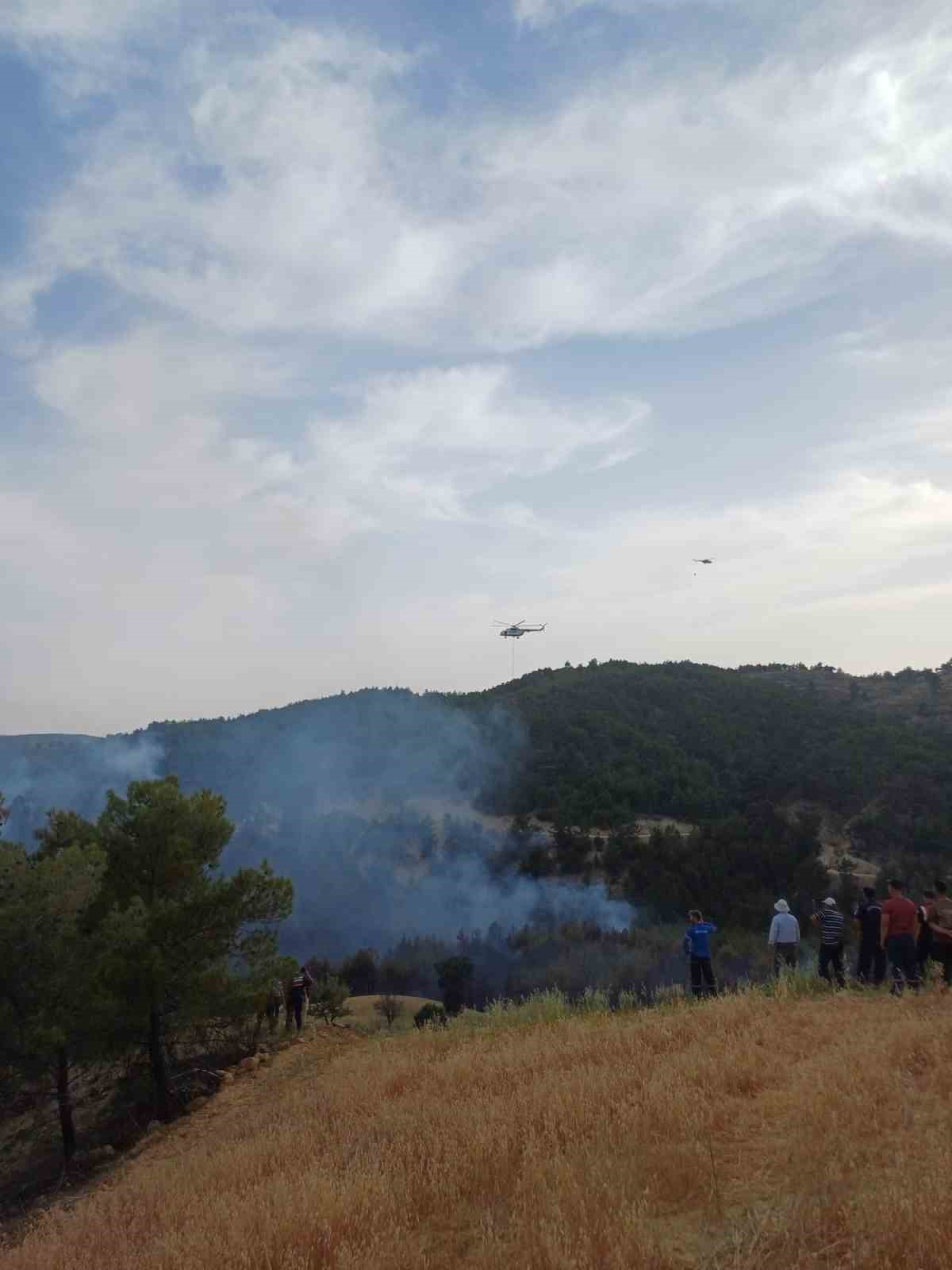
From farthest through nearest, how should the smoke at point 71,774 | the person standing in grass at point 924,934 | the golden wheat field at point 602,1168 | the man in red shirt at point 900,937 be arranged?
the smoke at point 71,774, the person standing in grass at point 924,934, the man in red shirt at point 900,937, the golden wheat field at point 602,1168

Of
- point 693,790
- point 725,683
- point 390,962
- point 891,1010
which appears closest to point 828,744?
point 693,790

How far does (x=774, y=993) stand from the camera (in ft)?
38.1

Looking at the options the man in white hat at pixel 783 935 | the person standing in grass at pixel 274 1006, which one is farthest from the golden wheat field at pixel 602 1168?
the person standing in grass at pixel 274 1006

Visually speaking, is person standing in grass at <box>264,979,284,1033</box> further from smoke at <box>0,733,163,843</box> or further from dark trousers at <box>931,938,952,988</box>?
smoke at <box>0,733,163,843</box>

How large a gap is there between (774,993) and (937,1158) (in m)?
7.10

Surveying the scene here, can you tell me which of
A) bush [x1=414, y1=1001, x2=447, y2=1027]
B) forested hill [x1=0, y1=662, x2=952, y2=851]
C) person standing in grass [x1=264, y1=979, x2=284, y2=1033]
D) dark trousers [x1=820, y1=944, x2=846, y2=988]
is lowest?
bush [x1=414, y1=1001, x2=447, y2=1027]

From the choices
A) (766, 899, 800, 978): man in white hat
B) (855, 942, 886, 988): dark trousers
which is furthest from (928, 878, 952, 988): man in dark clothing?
(766, 899, 800, 978): man in white hat

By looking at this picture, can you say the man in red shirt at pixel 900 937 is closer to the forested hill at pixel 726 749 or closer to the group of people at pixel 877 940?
the group of people at pixel 877 940

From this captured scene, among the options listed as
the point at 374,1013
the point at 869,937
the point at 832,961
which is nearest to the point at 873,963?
the point at 869,937

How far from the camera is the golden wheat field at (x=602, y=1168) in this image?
4508 mm

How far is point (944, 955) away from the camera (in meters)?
10.9

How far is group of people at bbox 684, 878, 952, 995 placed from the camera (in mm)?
10961

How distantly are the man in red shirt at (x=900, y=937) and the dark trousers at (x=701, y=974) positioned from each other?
317 cm

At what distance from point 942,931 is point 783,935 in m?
2.95
